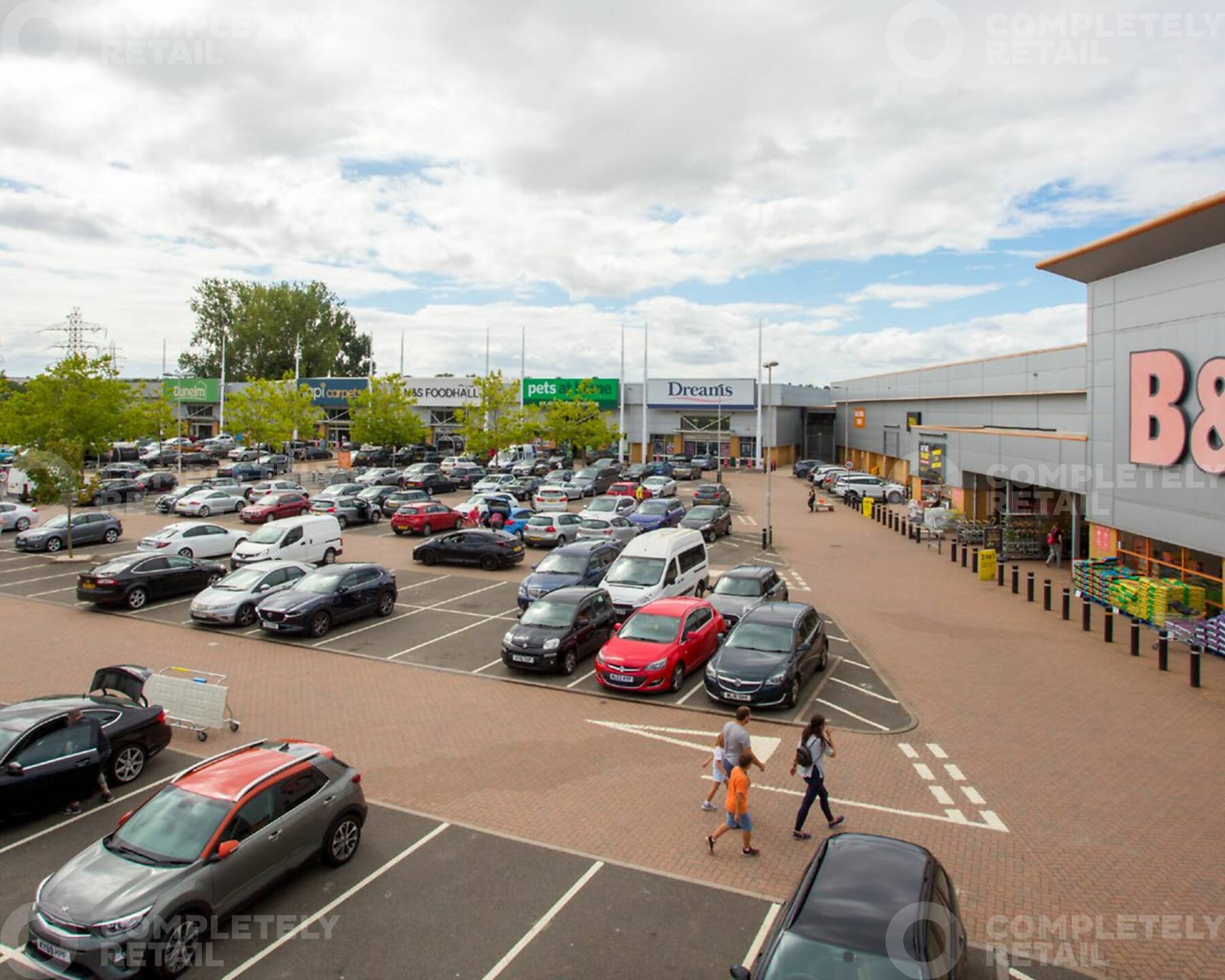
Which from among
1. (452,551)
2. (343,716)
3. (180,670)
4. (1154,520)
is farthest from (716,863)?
(452,551)

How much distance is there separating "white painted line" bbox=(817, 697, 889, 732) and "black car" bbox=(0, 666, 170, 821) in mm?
10689

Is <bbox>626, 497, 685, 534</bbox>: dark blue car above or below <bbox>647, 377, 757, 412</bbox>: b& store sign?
below

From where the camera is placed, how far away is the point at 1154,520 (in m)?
21.3

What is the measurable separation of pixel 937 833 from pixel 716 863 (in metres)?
2.89

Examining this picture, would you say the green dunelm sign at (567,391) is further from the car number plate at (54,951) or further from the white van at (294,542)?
the car number plate at (54,951)

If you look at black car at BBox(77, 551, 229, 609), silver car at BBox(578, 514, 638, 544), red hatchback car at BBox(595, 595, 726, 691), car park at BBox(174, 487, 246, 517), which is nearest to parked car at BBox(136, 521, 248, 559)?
black car at BBox(77, 551, 229, 609)

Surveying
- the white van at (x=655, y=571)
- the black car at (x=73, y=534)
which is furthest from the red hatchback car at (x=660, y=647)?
the black car at (x=73, y=534)

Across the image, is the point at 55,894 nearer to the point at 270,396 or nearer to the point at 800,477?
the point at 270,396

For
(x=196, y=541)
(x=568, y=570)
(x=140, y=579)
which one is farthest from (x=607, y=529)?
(x=140, y=579)

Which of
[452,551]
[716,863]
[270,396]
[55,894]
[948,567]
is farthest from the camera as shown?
[270,396]

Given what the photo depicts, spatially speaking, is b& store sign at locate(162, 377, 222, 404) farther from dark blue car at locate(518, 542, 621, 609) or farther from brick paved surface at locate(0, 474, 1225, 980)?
dark blue car at locate(518, 542, 621, 609)

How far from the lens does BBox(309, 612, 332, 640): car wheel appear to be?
63.3 ft

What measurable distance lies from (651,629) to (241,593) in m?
Answer: 10.4

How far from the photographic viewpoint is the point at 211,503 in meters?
38.9
